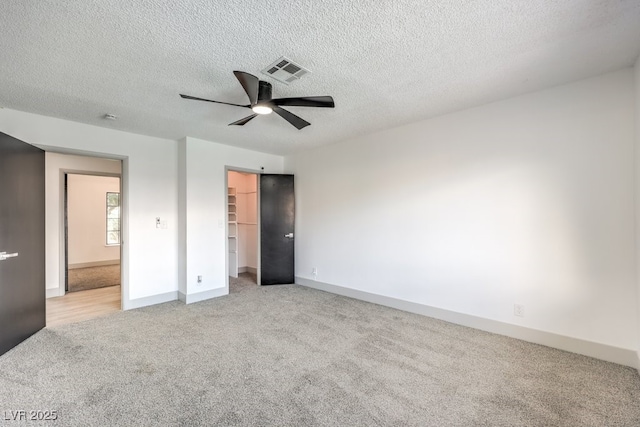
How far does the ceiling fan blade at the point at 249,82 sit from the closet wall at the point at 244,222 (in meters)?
4.44

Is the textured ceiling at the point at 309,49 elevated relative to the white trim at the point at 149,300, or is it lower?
elevated

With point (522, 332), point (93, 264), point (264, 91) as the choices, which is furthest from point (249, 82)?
point (93, 264)

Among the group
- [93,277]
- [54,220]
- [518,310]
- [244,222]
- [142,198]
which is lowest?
[93,277]

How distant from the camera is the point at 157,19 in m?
1.79

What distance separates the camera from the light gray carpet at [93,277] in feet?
18.0

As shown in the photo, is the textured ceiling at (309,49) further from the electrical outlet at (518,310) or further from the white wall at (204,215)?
the electrical outlet at (518,310)

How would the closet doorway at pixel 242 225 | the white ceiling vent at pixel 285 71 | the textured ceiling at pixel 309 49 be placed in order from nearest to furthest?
the textured ceiling at pixel 309 49, the white ceiling vent at pixel 285 71, the closet doorway at pixel 242 225

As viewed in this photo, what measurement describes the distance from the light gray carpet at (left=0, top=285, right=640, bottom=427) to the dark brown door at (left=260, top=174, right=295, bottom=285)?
6.49 ft

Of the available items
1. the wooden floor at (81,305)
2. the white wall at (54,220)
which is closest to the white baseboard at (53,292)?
the white wall at (54,220)

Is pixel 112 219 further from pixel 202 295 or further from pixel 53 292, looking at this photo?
pixel 202 295

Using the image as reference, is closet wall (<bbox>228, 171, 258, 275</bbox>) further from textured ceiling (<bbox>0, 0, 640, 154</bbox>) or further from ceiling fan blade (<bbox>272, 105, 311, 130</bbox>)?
ceiling fan blade (<bbox>272, 105, 311, 130</bbox>)

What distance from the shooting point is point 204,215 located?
465 cm

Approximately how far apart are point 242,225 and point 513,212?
545cm

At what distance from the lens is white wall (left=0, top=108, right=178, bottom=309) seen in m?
3.74
